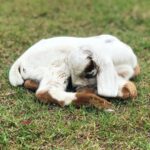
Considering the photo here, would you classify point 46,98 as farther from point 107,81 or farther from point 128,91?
point 128,91

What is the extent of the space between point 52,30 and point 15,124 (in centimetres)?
246

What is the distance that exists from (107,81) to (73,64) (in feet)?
0.89

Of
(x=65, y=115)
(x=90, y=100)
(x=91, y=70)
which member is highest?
(x=91, y=70)

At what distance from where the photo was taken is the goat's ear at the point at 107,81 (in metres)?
3.67

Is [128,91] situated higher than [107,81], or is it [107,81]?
[107,81]

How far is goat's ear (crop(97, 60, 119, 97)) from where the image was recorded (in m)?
3.67

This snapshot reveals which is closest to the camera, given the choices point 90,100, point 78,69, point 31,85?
point 90,100

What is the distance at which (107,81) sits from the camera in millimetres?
3693

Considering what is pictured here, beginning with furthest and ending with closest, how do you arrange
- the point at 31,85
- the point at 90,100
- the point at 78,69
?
the point at 31,85 < the point at 78,69 < the point at 90,100

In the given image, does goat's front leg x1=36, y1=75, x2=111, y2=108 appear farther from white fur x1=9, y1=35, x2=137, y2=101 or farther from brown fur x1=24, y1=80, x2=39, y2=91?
brown fur x1=24, y1=80, x2=39, y2=91

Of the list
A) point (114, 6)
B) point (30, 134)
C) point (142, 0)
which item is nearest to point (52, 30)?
point (114, 6)

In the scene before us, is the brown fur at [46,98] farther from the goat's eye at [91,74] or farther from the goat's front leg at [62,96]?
the goat's eye at [91,74]

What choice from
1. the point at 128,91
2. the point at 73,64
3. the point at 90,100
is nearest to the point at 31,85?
the point at 73,64

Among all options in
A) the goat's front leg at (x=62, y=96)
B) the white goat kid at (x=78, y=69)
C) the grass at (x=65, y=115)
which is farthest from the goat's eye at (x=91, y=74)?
the grass at (x=65, y=115)
